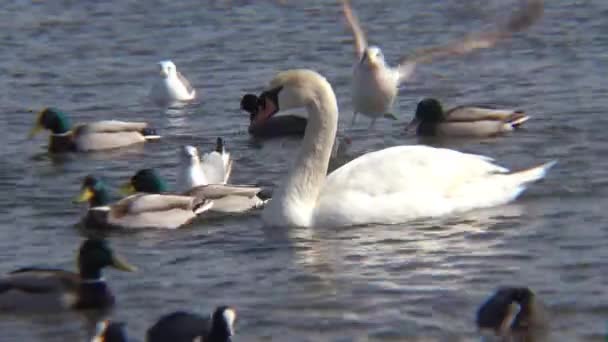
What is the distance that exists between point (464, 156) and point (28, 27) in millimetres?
12582

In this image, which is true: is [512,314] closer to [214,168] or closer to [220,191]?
[220,191]

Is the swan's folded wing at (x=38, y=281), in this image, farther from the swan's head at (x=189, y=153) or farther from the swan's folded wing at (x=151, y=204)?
the swan's head at (x=189, y=153)

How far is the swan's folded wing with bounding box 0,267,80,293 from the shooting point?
11172 millimetres

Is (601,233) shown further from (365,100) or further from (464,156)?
(365,100)

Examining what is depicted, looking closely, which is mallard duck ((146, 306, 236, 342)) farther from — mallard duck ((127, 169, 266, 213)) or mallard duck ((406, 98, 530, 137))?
mallard duck ((406, 98, 530, 137))

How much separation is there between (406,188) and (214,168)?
95.2 inches

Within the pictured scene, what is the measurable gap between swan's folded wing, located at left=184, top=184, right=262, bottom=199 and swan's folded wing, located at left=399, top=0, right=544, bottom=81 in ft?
10.5

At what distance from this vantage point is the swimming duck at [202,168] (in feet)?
49.1

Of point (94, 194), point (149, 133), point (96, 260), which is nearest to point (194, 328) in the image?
point (96, 260)

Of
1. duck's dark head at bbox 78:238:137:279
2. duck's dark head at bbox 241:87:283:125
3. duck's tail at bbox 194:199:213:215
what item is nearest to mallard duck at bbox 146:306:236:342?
duck's dark head at bbox 78:238:137:279

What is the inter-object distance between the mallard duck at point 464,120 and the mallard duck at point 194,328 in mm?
7958

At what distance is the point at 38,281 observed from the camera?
11.2m

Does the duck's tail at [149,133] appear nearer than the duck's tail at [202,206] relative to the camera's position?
No

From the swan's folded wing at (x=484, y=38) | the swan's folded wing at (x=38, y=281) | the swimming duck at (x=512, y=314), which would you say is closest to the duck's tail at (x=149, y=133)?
the swan's folded wing at (x=484, y=38)
